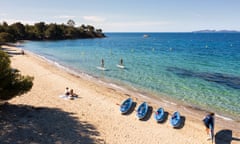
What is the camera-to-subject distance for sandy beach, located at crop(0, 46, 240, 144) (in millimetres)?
11742

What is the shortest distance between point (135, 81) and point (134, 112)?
Answer: 33.2 feet

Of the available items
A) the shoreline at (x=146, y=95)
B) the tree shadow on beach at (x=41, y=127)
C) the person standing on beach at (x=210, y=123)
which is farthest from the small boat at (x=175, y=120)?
the tree shadow on beach at (x=41, y=127)

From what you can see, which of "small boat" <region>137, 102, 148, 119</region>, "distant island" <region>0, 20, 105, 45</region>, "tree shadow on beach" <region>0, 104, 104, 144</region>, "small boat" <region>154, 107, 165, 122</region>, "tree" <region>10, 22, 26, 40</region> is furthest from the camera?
"tree" <region>10, 22, 26, 40</region>

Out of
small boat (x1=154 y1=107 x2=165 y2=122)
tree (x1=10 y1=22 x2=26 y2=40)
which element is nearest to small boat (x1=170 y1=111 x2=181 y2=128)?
small boat (x1=154 y1=107 x2=165 y2=122)

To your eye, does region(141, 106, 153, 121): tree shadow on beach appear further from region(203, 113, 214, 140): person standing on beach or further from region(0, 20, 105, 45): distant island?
region(0, 20, 105, 45): distant island

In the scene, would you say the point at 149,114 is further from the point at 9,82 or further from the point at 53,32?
the point at 53,32

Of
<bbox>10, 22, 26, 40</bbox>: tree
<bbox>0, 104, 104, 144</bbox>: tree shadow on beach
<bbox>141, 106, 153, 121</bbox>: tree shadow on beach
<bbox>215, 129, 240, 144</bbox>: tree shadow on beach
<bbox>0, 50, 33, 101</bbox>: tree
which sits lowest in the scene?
<bbox>215, 129, 240, 144</bbox>: tree shadow on beach

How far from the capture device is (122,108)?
54.5 ft

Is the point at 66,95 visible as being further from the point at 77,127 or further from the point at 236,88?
the point at 236,88

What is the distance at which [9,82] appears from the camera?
42.8ft

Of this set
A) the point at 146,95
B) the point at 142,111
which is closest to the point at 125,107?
the point at 142,111

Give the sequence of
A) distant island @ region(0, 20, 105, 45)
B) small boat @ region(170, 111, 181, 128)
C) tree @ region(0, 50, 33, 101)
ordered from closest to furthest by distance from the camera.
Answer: tree @ region(0, 50, 33, 101) < small boat @ region(170, 111, 181, 128) < distant island @ region(0, 20, 105, 45)

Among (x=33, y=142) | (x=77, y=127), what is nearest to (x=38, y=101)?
(x=77, y=127)

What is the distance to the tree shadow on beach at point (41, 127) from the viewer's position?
36.7 ft
